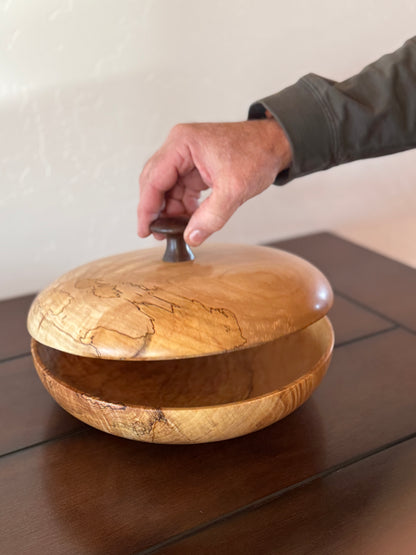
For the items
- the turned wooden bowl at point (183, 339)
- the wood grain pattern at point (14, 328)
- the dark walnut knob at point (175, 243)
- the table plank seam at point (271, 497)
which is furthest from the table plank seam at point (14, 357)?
the table plank seam at point (271, 497)

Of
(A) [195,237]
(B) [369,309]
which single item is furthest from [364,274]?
(A) [195,237]

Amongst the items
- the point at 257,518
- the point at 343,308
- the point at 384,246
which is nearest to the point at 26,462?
the point at 257,518

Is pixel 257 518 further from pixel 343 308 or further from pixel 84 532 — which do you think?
pixel 343 308

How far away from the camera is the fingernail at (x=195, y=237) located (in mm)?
666

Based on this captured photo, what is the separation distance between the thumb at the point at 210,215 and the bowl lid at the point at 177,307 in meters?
0.03

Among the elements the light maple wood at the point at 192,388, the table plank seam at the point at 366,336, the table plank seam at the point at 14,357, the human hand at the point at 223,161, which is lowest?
the table plank seam at the point at 366,336

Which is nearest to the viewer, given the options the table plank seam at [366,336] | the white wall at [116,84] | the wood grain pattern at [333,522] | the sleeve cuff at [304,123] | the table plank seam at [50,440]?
the wood grain pattern at [333,522]

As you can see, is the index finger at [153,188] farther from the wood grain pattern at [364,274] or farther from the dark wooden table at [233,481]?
the wood grain pattern at [364,274]

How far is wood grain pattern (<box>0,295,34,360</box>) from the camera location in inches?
33.3

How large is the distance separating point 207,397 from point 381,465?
185mm

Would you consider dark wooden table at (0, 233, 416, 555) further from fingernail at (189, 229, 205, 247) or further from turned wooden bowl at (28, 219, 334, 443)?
fingernail at (189, 229, 205, 247)

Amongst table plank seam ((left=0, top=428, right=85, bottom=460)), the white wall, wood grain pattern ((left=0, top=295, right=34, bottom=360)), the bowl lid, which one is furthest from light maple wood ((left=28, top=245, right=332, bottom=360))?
the white wall

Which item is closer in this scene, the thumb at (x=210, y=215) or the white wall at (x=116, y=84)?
the thumb at (x=210, y=215)

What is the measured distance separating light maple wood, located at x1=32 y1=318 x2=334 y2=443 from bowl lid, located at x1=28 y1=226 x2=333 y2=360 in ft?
0.17
